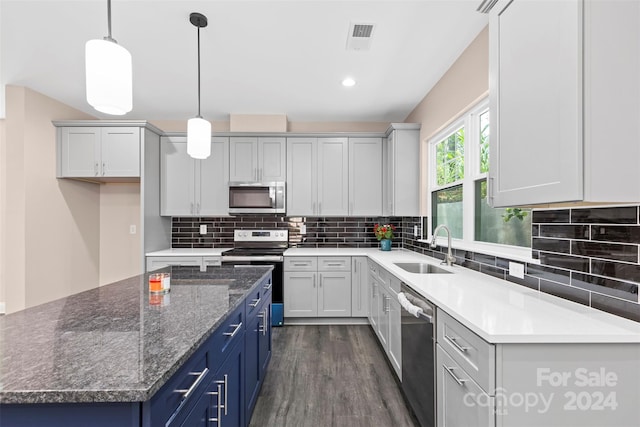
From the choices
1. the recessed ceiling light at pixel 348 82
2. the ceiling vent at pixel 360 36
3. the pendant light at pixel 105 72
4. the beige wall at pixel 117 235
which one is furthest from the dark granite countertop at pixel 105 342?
the beige wall at pixel 117 235

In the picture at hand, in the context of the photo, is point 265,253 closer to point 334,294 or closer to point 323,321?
point 334,294

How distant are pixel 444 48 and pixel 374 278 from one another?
7.35 ft

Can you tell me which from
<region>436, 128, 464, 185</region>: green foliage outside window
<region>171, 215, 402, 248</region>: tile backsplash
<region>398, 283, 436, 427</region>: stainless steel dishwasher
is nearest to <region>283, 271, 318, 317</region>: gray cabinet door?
<region>171, 215, 402, 248</region>: tile backsplash

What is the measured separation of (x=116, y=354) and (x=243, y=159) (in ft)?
11.0

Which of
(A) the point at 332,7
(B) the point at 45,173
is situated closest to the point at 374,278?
Result: (A) the point at 332,7

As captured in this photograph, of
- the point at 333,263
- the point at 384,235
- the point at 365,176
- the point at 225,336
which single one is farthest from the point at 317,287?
the point at 225,336

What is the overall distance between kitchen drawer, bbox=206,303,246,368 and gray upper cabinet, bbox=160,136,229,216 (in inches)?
103

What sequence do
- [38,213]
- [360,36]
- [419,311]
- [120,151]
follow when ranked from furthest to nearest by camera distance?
[120,151], [38,213], [360,36], [419,311]

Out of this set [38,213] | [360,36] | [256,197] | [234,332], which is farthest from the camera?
[256,197]

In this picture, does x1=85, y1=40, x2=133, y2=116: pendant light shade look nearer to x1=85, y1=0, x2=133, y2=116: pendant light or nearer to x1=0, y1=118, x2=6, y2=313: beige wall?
x1=85, y1=0, x2=133, y2=116: pendant light

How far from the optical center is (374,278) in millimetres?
3369

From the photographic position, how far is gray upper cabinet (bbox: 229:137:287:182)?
403 cm

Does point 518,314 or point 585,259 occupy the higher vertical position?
point 585,259

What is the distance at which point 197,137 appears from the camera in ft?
6.76
